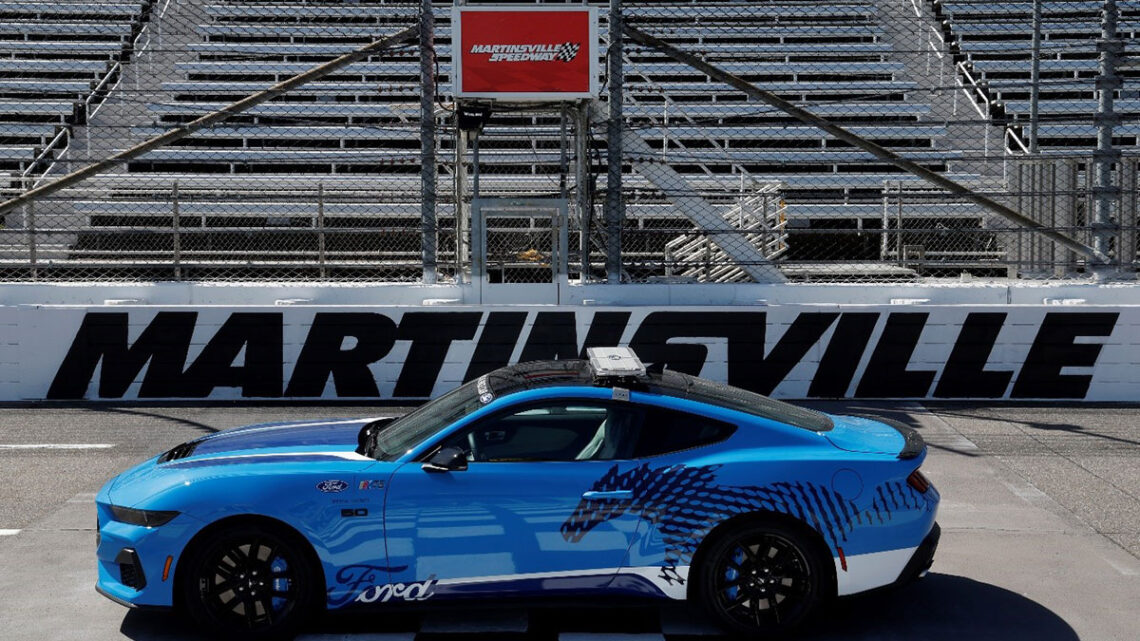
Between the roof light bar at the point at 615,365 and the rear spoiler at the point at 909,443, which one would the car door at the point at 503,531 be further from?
the rear spoiler at the point at 909,443

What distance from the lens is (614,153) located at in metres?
11.8

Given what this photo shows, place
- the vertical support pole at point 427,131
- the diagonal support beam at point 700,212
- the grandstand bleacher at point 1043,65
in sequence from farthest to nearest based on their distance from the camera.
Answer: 1. the grandstand bleacher at point 1043,65
2. the diagonal support beam at point 700,212
3. the vertical support pole at point 427,131

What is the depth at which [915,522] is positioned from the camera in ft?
18.1

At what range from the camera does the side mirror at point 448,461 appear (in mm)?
5422

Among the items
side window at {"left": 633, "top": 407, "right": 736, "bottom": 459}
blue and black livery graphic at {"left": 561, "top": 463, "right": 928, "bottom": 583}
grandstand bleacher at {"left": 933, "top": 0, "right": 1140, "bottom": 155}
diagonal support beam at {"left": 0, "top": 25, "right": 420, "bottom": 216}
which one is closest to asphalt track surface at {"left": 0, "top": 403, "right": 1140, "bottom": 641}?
blue and black livery graphic at {"left": 561, "top": 463, "right": 928, "bottom": 583}

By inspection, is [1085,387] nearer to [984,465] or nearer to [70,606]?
[984,465]

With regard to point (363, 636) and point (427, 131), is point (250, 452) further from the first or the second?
point (427, 131)

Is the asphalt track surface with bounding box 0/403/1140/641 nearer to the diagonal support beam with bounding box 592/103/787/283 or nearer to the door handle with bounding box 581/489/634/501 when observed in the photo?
the door handle with bounding box 581/489/634/501

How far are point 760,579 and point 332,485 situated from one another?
6.17ft

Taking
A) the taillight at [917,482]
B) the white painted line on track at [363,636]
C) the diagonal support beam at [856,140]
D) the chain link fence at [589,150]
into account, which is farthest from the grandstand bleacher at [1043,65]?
the white painted line on track at [363,636]

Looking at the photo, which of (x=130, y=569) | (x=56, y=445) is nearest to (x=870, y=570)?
(x=130, y=569)

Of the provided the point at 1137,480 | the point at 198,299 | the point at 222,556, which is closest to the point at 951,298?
the point at 1137,480

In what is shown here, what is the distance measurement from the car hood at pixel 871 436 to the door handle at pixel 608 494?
99 centimetres

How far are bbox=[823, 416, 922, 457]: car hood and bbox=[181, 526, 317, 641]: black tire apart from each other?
244cm
